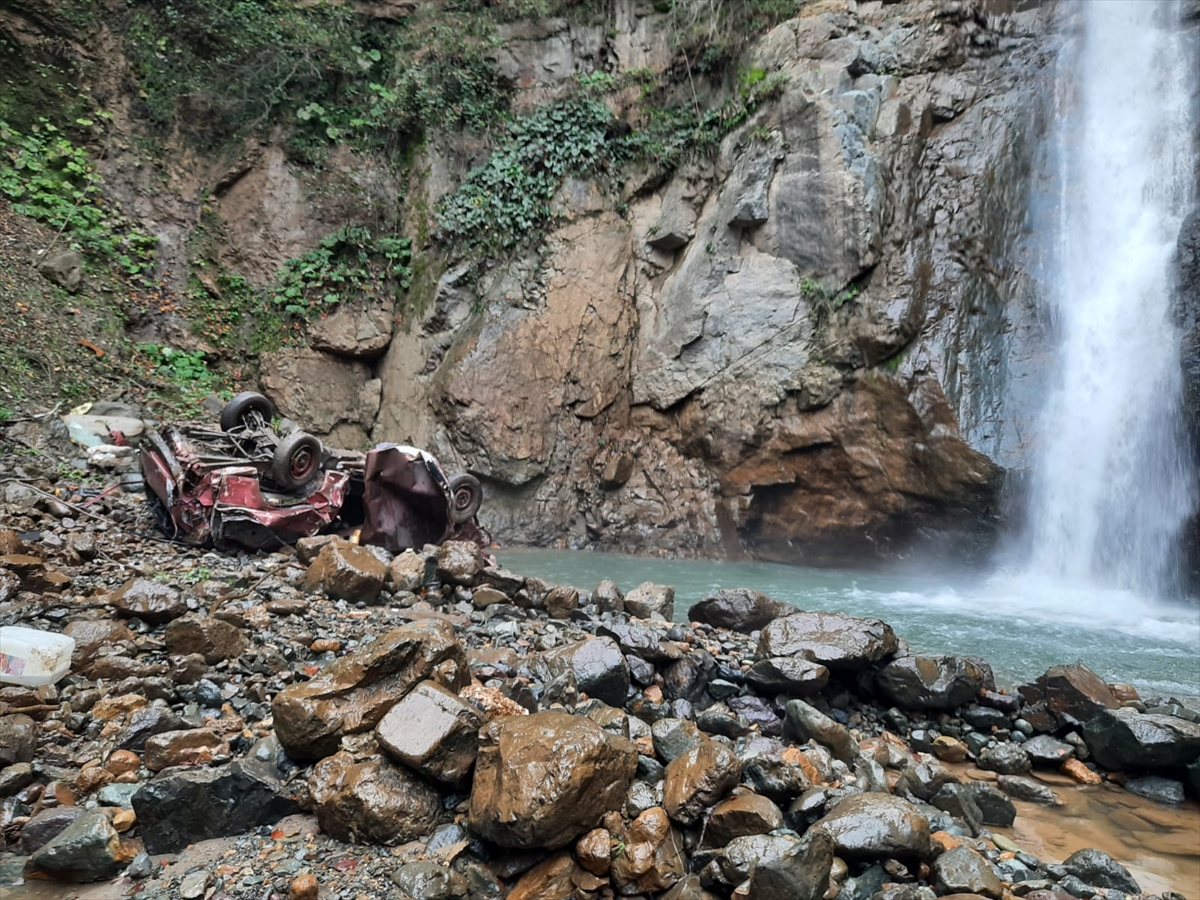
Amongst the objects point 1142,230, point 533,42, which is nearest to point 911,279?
point 1142,230

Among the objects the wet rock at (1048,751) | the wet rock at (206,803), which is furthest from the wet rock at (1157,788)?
the wet rock at (206,803)

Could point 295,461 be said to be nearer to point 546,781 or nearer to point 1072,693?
point 546,781

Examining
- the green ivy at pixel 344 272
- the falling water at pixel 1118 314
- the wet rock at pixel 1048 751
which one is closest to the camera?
the wet rock at pixel 1048 751

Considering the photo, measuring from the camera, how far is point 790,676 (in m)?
4.25

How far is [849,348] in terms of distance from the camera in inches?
420

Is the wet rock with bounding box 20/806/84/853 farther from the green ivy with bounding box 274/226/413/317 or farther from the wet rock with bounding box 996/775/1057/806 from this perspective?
the green ivy with bounding box 274/226/413/317

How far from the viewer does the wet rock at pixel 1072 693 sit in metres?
4.36

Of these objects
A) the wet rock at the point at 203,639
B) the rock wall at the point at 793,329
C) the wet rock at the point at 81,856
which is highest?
the rock wall at the point at 793,329

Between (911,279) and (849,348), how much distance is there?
1.40 metres

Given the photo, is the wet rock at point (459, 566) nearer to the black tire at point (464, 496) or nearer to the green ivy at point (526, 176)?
the black tire at point (464, 496)

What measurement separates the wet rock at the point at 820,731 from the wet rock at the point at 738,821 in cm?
109

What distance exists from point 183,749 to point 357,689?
71cm

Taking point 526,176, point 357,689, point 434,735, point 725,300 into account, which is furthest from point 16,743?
point 526,176

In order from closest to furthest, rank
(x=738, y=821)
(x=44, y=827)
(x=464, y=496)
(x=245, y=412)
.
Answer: (x=44, y=827) → (x=738, y=821) → (x=245, y=412) → (x=464, y=496)
